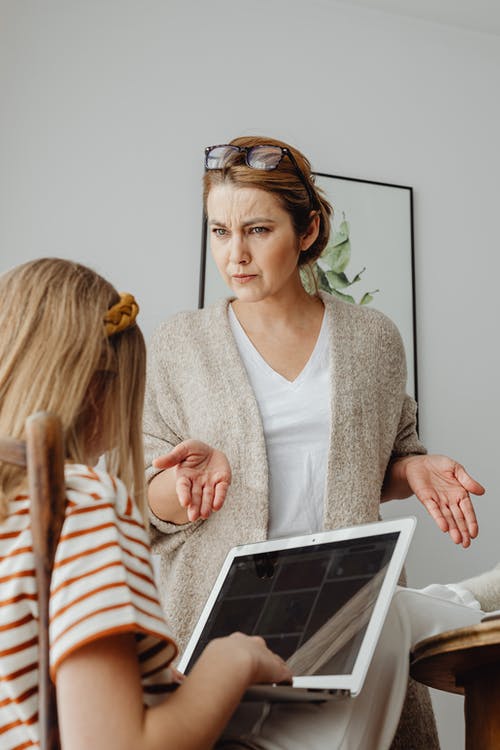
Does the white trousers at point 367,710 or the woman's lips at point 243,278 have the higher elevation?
the woman's lips at point 243,278

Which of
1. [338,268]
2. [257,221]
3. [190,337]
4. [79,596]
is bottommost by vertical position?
[79,596]

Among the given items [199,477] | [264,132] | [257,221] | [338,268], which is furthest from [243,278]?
[264,132]

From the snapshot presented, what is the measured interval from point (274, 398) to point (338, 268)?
924 mm

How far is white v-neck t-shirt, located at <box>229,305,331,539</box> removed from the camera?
4.53ft

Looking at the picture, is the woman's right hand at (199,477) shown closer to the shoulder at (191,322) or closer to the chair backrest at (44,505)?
the shoulder at (191,322)

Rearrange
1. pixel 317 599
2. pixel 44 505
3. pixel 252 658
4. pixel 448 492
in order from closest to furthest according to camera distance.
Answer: pixel 44 505, pixel 252 658, pixel 317 599, pixel 448 492

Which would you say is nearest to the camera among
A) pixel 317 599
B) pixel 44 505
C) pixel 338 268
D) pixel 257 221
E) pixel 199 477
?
pixel 44 505

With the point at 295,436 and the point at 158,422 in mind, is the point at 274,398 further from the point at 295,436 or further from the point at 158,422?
the point at 158,422

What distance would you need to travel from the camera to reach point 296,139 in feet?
7.77

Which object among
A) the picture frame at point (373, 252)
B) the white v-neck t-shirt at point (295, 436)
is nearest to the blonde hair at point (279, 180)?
the white v-neck t-shirt at point (295, 436)

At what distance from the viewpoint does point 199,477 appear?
1.22 m

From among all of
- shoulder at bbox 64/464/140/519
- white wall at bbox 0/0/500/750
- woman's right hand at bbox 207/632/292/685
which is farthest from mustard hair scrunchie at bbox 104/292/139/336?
white wall at bbox 0/0/500/750

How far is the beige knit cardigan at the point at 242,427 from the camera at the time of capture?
4.43 ft

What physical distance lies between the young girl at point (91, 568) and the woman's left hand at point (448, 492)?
0.64 m
